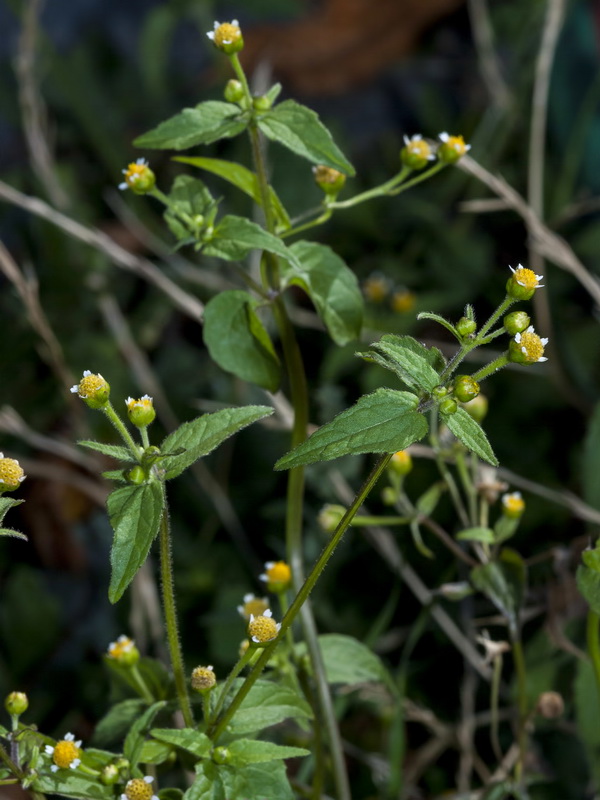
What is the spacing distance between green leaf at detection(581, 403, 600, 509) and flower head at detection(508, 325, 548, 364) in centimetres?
63

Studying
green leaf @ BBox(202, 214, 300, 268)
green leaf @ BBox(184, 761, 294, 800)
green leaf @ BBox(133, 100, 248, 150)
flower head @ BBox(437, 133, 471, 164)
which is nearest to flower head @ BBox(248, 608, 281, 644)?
green leaf @ BBox(184, 761, 294, 800)

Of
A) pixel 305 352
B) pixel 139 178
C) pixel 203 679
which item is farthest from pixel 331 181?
pixel 305 352

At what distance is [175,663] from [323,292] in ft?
1.37

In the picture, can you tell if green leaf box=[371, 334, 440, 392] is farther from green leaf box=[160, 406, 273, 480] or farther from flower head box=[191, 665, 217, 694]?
flower head box=[191, 665, 217, 694]

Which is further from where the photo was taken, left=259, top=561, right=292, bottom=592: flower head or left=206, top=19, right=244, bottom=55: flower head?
left=259, top=561, right=292, bottom=592: flower head

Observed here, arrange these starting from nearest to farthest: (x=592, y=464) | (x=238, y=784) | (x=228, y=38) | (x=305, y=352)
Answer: (x=238, y=784), (x=228, y=38), (x=592, y=464), (x=305, y=352)

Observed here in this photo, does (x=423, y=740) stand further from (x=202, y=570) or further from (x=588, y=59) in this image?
(x=588, y=59)

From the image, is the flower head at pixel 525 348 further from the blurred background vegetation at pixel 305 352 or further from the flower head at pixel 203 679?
the blurred background vegetation at pixel 305 352

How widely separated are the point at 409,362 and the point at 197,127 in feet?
1.13

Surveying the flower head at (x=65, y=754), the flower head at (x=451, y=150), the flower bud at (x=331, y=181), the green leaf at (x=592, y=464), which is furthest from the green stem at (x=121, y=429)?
the green leaf at (x=592, y=464)

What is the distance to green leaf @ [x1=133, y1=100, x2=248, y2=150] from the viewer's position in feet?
3.02

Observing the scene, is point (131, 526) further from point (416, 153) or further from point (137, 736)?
point (416, 153)

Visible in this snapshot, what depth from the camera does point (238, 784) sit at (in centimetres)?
83

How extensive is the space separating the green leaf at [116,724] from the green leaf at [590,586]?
0.46 metres
